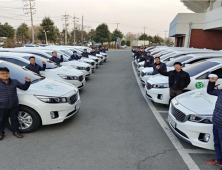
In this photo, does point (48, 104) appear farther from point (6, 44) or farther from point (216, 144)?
point (6, 44)

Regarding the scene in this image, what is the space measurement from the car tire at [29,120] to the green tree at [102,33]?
5312 cm

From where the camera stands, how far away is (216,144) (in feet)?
10.3

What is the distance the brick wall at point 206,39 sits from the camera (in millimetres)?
24547

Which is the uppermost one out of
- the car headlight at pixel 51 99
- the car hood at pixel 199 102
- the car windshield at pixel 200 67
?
the car windshield at pixel 200 67

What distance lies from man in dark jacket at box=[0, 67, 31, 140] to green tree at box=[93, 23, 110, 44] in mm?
53220

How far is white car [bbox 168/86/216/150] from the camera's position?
3.37m

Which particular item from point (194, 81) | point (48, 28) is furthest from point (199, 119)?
point (48, 28)

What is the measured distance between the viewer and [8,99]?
3.75 m

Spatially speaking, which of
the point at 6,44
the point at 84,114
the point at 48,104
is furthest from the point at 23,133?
the point at 6,44

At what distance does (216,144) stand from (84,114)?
3.37 m

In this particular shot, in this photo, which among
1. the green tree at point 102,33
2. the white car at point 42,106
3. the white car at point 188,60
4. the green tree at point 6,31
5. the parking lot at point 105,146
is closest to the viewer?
the parking lot at point 105,146

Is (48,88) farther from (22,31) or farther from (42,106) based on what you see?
(22,31)

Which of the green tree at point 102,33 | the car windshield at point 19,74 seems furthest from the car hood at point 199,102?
the green tree at point 102,33

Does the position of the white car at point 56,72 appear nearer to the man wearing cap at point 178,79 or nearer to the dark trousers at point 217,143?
the man wearing cap at point 178,79
